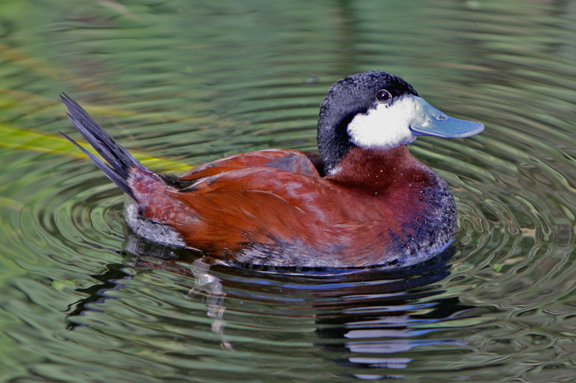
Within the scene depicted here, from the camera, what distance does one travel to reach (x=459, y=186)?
4785mm

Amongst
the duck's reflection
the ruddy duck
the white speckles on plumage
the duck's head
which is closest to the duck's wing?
the ruddy duck

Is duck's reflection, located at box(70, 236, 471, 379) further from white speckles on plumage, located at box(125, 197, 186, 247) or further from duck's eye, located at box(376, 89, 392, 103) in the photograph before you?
duck's eye, located at box(376, 89, 392, 103)

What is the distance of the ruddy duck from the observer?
12.6ft

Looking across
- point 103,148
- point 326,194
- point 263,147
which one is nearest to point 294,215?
point 326,194

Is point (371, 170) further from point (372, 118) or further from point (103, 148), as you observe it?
point (103, 148)

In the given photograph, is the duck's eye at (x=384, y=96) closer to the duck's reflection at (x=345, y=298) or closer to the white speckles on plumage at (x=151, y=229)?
the duck's reflection at (x=345, y=298)

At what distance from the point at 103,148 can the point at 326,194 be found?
125 cm

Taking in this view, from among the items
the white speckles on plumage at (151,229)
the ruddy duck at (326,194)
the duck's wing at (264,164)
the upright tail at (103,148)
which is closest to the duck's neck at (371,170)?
the ruddy duck at (326,194)

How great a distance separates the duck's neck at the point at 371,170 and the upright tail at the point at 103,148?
1.12 m

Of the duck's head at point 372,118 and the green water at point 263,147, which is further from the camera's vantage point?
the duck's head at point 372,118

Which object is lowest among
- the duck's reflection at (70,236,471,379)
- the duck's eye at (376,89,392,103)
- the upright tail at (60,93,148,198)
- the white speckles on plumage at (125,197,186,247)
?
the duck's reflection at (70,236,471,379)

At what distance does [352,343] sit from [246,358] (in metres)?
0.48

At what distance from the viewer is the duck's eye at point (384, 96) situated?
4.08m

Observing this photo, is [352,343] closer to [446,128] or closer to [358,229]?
[358,229]
